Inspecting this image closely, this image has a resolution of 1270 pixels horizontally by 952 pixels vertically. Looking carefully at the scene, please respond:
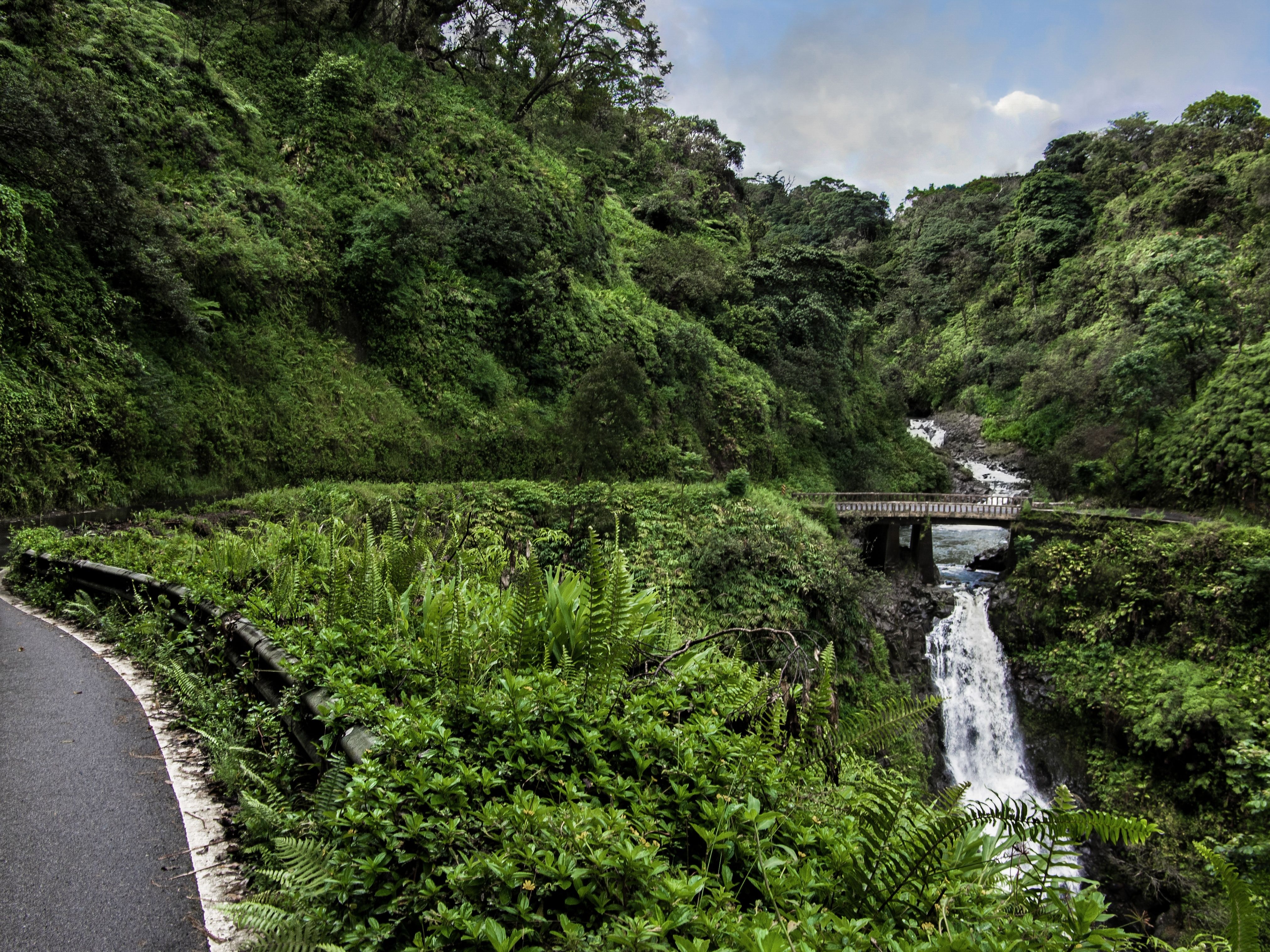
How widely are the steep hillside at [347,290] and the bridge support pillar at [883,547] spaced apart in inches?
186

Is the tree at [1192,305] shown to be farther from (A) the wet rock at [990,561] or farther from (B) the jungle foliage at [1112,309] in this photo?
(A) the wet rock at [990,561]

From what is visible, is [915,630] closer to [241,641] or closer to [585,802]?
[241,641]

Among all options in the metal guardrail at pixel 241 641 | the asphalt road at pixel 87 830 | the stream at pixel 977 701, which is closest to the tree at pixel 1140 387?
the stream at pixel 977 701

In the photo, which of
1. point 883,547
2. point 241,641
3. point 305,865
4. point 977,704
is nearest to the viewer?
point 305,865

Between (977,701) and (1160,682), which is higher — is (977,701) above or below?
below

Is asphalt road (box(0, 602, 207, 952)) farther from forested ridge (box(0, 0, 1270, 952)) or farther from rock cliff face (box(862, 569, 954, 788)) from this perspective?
rock cliff face (box(862, 569, 954, 788))

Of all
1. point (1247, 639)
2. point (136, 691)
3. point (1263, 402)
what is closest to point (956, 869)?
point (136, 691)

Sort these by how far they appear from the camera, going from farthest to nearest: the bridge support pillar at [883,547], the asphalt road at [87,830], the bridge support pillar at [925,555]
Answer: the bridge support pillar at [883,547]
the bridge support pillar at [925,555]
the asphalt road at [87,830]

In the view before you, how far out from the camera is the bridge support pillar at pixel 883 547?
66.5 ft

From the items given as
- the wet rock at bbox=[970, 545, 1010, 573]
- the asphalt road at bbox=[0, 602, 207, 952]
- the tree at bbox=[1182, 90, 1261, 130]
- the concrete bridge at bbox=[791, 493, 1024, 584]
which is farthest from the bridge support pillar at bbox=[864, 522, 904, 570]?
the tree at bbox=[1182, 90, 1261, 130]

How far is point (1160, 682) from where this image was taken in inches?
572

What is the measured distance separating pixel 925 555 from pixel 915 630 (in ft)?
13.8

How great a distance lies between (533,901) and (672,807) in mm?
Result: 682

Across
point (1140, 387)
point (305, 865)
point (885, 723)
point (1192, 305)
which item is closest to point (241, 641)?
point (305, 865)
